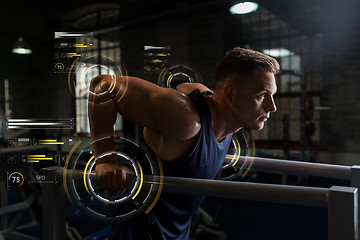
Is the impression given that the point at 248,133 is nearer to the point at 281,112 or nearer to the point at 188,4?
the point at 281,112

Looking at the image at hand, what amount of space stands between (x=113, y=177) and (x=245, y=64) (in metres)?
0.40

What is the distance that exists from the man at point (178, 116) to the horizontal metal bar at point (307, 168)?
201 mm

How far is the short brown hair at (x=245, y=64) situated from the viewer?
2.47 ft

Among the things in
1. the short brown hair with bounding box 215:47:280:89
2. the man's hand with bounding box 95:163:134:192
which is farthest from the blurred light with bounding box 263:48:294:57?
the man's hand with bounding box 95:163:134:192

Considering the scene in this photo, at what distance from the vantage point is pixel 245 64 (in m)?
0.76

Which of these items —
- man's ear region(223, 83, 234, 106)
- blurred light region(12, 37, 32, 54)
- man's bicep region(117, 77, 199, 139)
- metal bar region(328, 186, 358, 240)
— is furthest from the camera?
blurred light region(12, 37, 32, 54)

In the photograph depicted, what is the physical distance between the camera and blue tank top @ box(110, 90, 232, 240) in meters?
0.77

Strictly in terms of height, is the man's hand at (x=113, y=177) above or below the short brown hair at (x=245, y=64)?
below
